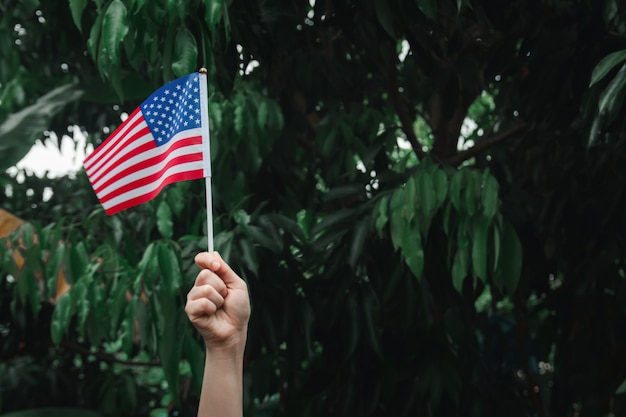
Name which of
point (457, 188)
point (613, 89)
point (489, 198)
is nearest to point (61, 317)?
point (457, 188)

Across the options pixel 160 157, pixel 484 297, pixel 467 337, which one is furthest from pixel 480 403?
pixel 484 297

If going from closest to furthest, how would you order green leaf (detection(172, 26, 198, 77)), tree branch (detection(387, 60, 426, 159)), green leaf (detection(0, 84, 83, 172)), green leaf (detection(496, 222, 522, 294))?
green leaf (detection(0, 84, 83, 172)), green leaf (detection(172, 26, 198, 77)), green leaf (detection(496, 222, 522, 294)), tree branch (detection(387, 60, 426, 159))

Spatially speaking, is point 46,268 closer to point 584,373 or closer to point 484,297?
point 584,373

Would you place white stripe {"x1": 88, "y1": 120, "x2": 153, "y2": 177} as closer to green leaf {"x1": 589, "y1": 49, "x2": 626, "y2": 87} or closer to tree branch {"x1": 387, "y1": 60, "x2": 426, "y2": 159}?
green leaf {"x1": 589, "y1": 49, "x2": 626, "y2": 87}

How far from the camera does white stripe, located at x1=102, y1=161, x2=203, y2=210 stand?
274 cm

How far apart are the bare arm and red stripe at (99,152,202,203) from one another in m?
0.48

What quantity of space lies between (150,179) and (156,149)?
93mm

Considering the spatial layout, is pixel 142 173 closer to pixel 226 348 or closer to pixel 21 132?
pixel 226 348

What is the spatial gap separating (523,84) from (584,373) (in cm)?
161

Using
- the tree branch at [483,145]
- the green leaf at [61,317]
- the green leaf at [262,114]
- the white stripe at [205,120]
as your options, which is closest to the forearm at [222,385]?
the white stripe at [205,120]

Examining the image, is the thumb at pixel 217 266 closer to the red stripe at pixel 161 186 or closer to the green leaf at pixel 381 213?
the red stripe at pixel 161 186

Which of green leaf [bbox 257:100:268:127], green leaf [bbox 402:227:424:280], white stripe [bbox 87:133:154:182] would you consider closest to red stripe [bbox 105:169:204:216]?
white stripe [bbox 87:133:154:182]

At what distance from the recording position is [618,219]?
15.0 feet

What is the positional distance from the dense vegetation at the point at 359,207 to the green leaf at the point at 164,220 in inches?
0.6
